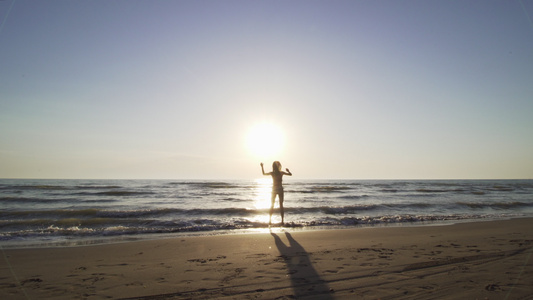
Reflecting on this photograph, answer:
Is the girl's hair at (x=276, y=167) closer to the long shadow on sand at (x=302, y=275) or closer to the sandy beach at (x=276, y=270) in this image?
the sandy beach at (x=276, y=270)

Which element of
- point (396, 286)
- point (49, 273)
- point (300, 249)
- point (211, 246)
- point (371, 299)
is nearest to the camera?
point (371, 299)

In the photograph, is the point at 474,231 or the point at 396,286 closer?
the point at 396,286

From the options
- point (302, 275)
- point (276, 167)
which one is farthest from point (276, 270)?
point (276, 167)

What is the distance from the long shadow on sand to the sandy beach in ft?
0.05

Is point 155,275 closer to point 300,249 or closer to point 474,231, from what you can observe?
point 300,249

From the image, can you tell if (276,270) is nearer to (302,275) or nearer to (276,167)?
(302,275)

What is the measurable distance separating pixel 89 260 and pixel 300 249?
15.1 ft

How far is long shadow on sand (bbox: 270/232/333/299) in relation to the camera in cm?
390

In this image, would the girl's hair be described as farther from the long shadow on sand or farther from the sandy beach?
the long shadow on sand

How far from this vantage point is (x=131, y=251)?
6.90m

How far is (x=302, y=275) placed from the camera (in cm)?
465

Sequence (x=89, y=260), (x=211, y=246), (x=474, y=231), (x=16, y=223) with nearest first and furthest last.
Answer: (x=89, y=260)
(x=211, y=246)
(x=474, y=231)
(x=16, y=223)

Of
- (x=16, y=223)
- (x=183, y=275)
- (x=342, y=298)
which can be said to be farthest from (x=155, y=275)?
(x=16, y=223)

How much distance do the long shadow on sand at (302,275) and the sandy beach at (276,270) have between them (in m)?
0.02
